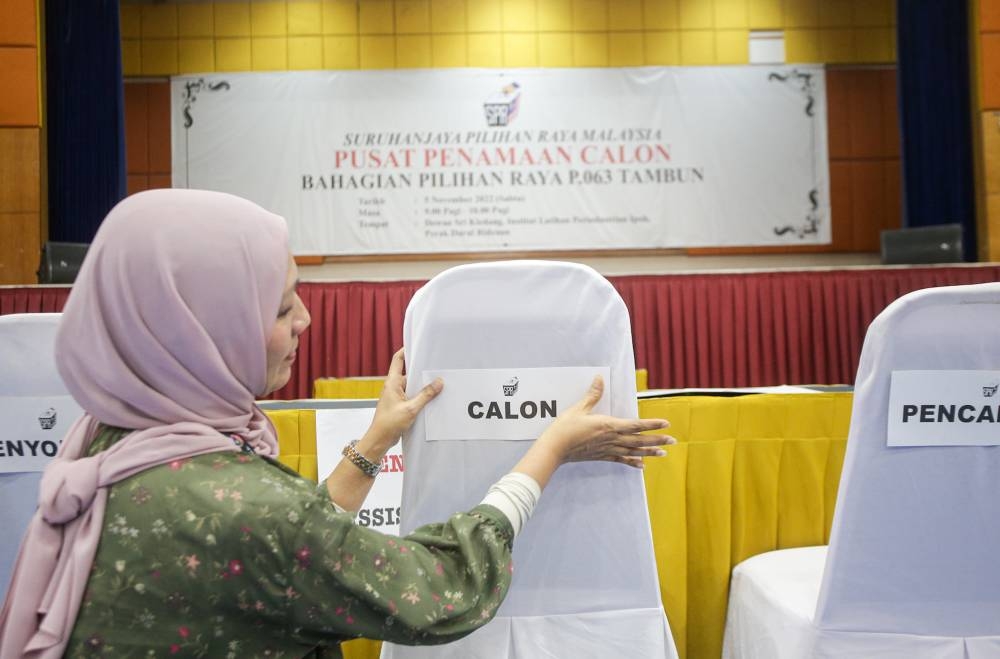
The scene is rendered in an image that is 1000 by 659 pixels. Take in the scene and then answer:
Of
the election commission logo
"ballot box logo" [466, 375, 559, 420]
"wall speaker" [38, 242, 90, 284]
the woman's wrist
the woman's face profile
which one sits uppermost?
"wall speaker" [38, 242, 90, 284]

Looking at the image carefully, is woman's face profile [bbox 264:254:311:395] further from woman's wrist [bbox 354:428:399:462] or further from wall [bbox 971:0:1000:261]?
wall [bbox 971:0:1000:261]

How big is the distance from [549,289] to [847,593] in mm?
526

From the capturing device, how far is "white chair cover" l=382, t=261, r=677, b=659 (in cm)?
99

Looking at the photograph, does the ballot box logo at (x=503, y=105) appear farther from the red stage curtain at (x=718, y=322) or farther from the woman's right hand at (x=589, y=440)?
the woman's right hand at (x=589, y=440)

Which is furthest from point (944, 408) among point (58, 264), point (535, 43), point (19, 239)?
point (535, 43)

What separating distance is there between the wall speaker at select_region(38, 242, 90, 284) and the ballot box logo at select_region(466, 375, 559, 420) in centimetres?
391

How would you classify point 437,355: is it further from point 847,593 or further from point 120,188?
point 120,188

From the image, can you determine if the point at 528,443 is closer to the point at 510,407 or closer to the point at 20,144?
the point at 510,407

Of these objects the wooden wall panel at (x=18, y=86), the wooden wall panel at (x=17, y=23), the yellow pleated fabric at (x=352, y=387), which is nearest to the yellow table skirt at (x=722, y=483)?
the yellow pleated fabric at (x=352, y=387)

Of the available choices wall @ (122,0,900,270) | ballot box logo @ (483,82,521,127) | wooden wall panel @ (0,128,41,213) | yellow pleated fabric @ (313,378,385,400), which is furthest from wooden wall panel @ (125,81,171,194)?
yellow pleated fabric @ (313,378,385,400)

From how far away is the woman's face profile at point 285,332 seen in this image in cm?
79

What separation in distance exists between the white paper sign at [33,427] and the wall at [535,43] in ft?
17.3

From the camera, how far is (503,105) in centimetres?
632

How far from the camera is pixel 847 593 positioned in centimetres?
103
